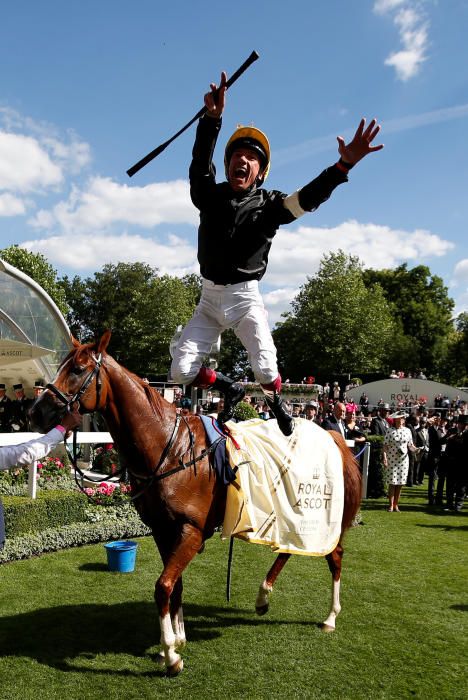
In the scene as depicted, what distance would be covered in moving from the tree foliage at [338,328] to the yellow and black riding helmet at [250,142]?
4044cm

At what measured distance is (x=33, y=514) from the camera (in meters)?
7.97

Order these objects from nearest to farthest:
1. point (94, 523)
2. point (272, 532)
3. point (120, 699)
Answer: point (120, 699) < point (272, 532) < point (94, 523)

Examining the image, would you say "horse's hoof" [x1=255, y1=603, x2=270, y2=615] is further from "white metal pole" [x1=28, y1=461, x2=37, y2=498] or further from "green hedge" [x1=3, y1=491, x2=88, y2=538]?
"white metal pole" [x1=28, y1=461, x2=37, y2=498]

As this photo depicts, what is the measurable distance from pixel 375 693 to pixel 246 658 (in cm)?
108

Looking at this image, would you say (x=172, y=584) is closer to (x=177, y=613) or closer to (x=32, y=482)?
(x=177, y=613)

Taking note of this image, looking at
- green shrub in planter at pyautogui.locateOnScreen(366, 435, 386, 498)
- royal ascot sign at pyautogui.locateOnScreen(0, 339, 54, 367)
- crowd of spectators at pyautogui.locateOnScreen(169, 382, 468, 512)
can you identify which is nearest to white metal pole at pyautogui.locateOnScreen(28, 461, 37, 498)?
crowd of spectators at pyautogui.locateOnScreen(169, 382, 468, 512)

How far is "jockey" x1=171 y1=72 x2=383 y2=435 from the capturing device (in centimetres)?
454

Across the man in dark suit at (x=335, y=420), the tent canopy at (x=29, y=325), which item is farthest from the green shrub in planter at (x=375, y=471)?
the tent canopy at (x=29, y=325)

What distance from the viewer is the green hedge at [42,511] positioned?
773 cm

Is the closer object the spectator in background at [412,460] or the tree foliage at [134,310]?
the spectator in background at [412,460]

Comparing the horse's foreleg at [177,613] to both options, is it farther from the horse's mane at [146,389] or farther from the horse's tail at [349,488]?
the horse's tail at [349,488]

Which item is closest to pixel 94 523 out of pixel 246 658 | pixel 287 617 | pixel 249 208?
pixel 287 617

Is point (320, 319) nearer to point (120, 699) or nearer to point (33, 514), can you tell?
point (33, 514)

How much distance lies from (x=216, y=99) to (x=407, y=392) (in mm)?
28482
